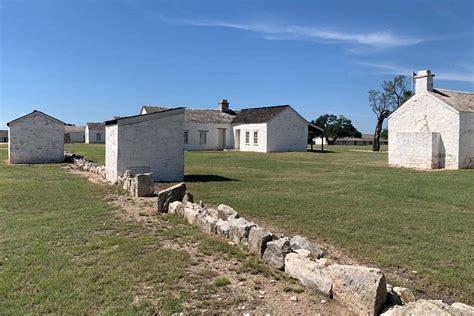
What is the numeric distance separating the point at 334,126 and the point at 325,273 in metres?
69.2

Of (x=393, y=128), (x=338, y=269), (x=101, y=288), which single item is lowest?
(x=101, y=288)

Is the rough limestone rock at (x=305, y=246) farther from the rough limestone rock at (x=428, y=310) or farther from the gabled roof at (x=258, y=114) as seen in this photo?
the gabled roof at (x=258, y=114)

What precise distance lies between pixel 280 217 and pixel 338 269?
13.8ft

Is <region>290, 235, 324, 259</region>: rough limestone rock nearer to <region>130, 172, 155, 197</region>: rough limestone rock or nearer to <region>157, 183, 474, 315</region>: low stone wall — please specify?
<region>157, 183, 474, 315</region>: low stone wall

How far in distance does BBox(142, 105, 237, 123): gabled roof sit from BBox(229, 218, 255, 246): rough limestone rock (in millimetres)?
35811

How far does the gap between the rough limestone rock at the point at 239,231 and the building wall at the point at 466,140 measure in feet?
57.1

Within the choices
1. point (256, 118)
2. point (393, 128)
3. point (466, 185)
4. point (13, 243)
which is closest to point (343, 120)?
point (256, 118)

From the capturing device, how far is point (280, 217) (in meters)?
8.36

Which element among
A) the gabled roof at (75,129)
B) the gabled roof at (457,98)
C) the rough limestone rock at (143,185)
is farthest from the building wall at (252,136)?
the gabled roof at (75,129)

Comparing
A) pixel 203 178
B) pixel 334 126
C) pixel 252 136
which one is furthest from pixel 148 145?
pixel 334 126

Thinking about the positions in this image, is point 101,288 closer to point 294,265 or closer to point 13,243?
point 294,265

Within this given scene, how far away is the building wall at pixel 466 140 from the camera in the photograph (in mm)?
19828

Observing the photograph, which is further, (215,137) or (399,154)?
(215,137)

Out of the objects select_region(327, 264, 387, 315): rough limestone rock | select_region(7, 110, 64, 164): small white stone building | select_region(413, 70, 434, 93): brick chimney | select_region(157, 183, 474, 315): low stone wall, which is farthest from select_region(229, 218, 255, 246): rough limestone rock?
select_region(7, 110, 64, 164): small white stone building
